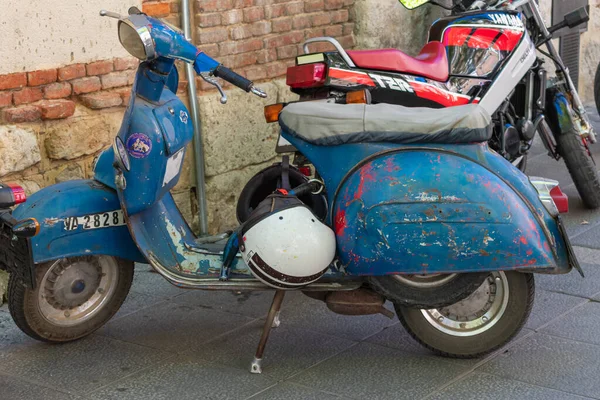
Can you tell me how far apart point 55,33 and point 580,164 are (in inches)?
129

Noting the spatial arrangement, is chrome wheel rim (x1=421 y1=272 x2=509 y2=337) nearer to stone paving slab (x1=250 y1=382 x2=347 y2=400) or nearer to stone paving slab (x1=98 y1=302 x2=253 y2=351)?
stone paving slab (x1=250 y1=382 x2=347 y2=400)

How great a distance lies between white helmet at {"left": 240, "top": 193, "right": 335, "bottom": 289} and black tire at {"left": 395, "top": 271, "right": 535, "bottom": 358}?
452 mm

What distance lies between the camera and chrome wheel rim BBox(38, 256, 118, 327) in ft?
13.9

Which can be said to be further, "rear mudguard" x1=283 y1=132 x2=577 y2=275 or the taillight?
the taillight

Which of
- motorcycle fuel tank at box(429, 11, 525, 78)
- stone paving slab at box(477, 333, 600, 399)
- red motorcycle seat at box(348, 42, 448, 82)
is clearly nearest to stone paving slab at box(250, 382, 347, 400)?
stone paving slab at box(477, 333, 600, 399)

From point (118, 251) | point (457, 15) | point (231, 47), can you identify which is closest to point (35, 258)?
point (118, 251)

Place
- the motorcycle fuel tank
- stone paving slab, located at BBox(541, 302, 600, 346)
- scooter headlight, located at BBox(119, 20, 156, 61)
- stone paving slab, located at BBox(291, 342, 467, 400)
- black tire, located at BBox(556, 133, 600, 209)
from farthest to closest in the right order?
black tire, located at BBox(556, 133, 600, 209) < the motorcycle fuel tank < stone paving slab, located at BBox(541, 302, 600, 346) < stone paving slab, located at BBox(291, 342, 467, 400) < scooter headlight, located at BBox(119, 20, 156, 61)

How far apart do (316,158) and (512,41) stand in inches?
87.3

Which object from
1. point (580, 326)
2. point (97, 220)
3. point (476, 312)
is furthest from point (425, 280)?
point (97, 220)

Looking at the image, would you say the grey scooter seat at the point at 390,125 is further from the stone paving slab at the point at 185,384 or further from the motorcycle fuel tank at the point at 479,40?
the motorcycle fuel tank at the point at 479,40

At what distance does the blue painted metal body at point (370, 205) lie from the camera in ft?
12.4

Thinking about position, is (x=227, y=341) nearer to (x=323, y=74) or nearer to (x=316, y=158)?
(x=316, y=158)

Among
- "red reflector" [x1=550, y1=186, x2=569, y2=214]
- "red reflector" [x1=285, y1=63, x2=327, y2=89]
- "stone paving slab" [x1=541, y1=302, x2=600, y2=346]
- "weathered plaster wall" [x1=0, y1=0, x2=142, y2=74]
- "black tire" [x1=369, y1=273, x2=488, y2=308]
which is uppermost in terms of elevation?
"weathered plaster wall" [x1=0, y1=0, x2=142, y2=74]

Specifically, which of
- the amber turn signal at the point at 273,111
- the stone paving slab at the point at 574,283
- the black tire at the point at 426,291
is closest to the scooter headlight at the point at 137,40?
the amber turn signal at the point at 273,111
